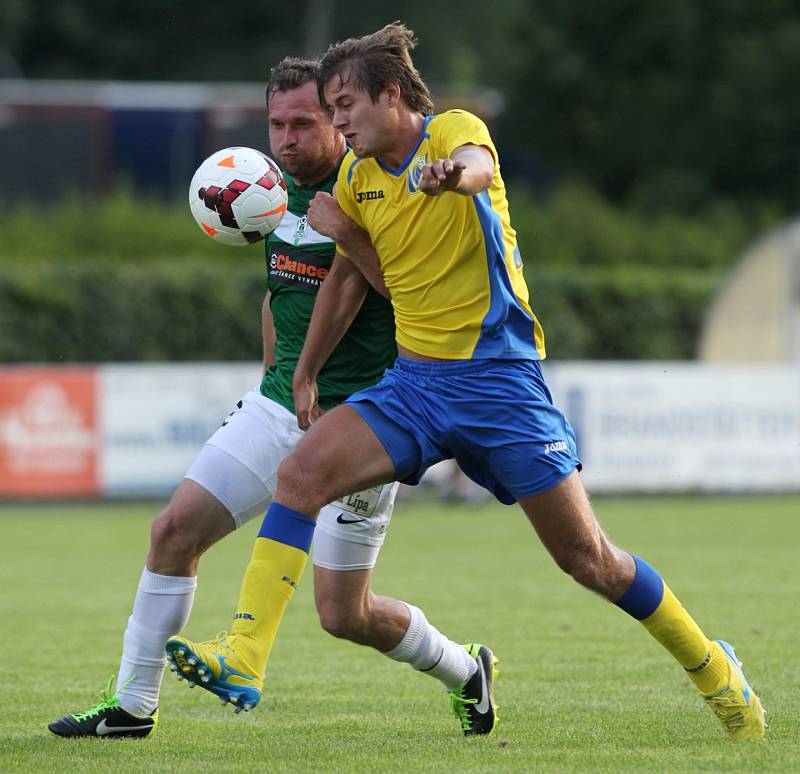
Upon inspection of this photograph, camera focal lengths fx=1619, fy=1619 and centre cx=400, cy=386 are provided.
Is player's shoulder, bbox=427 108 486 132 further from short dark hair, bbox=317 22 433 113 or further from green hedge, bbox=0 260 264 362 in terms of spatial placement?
green hedge, bbox=0 260 264 362

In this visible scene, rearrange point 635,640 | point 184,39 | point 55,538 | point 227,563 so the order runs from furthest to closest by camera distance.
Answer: point 184,39 < point 55,538 < point 227,563 < point 635,640

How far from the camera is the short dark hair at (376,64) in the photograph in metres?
5.51

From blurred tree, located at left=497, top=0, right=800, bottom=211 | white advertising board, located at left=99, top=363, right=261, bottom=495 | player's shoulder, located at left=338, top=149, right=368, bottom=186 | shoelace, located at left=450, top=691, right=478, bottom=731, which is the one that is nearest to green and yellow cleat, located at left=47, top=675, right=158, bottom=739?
shoelace, located at left=450, top=691, right=478, bottom=731

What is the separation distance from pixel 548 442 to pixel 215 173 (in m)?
1.75

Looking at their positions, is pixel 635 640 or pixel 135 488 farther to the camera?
pixel 135 488

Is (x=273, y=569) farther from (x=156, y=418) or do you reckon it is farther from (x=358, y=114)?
(x=156, y=418)

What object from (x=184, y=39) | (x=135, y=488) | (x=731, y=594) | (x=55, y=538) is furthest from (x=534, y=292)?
(x=184, y=39)

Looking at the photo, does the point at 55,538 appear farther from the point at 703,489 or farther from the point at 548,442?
the point at 548,442

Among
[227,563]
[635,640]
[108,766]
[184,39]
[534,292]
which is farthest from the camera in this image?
[184,39]

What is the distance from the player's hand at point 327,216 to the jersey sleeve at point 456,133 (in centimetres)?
51

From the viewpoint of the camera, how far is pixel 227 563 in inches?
550

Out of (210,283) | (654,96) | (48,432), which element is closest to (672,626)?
(48,432)

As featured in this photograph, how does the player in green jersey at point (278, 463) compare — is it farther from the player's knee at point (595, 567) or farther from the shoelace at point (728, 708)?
the shoelace at point (728, 708)

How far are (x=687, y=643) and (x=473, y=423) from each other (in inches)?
44.6
